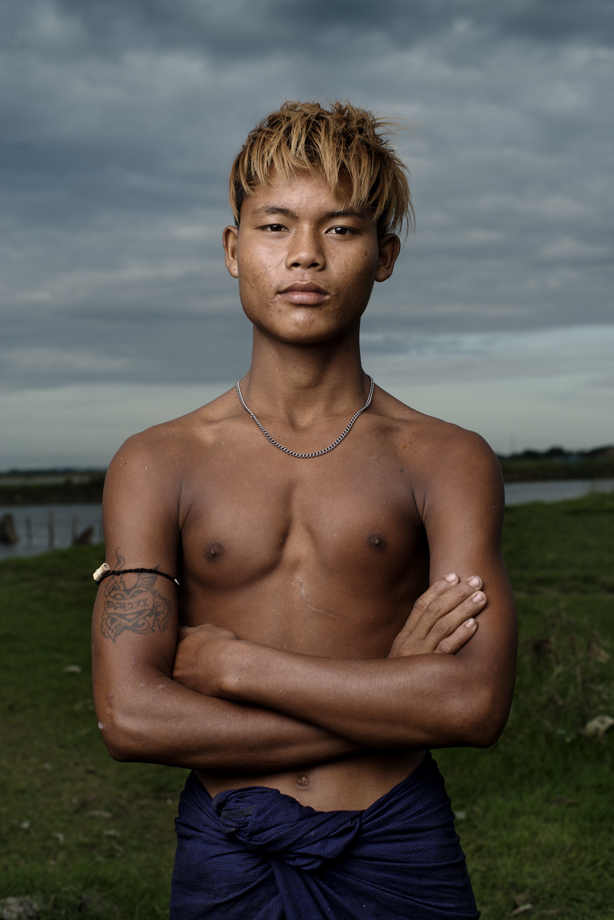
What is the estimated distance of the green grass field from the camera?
4734 millimetres

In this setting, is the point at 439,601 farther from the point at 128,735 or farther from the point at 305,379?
the point at 128,735

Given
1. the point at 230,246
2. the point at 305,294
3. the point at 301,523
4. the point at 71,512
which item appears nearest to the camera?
the point at 305,294

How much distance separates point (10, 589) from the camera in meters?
13.9

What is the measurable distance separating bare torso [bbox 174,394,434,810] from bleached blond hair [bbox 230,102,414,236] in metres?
0.88

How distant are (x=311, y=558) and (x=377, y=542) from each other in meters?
0.22

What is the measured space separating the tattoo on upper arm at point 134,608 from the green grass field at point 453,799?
2.79 meters

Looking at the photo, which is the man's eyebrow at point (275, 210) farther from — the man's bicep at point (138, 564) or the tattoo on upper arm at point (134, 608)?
the tattoo on upper arm at point (134, 608)

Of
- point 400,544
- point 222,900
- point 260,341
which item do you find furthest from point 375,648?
point 260,341

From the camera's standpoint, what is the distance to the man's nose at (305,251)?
8.36ft

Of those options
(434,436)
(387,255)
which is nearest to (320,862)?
(434,436)

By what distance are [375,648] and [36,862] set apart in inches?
144

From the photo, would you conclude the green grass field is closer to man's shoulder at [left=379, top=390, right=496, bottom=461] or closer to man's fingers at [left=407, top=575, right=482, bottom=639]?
man's fingers at [left=407, top=575, right=482, bottom=639]

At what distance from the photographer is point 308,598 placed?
8.73 ft

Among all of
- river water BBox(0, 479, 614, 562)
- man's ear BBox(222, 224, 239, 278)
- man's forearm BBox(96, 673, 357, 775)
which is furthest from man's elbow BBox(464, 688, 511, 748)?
river water BBox(0, 479, 614, 562)
